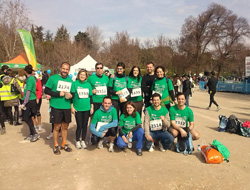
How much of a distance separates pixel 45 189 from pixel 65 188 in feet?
0.98

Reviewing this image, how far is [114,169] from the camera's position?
3539 millimetres

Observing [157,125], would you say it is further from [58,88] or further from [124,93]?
[58,88]

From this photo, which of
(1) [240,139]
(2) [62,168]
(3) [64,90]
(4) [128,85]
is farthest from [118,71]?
(1) [240,139]

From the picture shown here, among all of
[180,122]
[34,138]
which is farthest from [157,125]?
[34,138]

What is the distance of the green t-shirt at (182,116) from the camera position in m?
4.32

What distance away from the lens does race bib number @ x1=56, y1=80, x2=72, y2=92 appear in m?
4.15

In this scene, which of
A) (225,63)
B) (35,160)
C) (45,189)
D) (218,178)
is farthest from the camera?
(225,63)

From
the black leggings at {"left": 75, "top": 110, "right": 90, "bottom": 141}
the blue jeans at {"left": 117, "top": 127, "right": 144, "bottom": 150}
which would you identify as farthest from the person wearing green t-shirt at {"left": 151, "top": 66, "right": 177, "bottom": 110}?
the black leggings at {"left": 75, "top": 110, "right": 90, "bottom": 141}

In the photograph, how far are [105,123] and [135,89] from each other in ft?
3.75

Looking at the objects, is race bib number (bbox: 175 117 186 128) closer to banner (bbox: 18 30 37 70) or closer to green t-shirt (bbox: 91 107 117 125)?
green t-shirt (bbox: 91 107 117 125)

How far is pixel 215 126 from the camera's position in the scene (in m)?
6.59

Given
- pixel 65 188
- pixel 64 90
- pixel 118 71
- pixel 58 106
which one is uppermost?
pixel 118 71

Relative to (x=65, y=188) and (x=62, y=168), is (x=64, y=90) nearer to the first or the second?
(x=62, y=168)

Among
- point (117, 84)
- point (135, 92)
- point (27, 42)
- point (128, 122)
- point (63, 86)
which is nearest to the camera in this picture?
point (63, 86)
